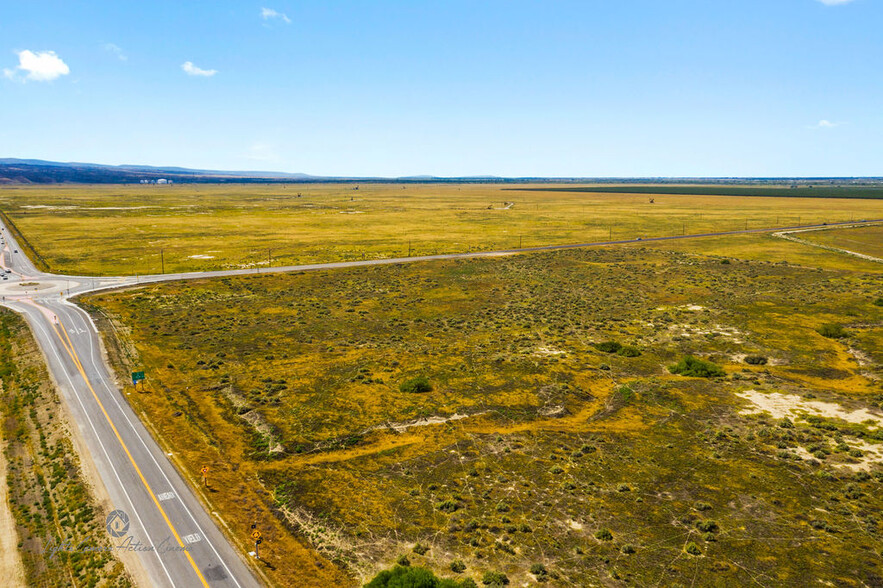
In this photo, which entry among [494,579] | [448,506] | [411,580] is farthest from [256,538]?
[494,579]

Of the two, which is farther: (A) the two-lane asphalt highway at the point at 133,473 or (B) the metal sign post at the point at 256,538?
(B) the metal sign post at the point at 256,538

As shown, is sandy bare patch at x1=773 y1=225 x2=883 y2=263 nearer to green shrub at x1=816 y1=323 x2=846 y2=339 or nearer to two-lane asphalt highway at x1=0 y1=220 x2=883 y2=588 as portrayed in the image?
green shrub at x1=816 y1=323 x2=846 y2=339

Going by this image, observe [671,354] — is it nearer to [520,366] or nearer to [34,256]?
[520,366]

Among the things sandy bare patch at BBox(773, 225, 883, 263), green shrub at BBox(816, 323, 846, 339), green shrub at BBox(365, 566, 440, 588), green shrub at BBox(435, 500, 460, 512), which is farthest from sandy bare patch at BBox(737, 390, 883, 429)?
sandy bare patch at BBox(773, 225, 883, 263)

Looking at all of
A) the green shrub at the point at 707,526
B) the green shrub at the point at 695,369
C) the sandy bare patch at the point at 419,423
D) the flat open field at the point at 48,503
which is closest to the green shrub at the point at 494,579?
the green shrub at the point at 707,526

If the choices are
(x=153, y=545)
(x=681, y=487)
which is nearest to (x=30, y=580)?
(x=153, y=545)

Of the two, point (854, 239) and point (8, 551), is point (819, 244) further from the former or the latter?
point (8, 551)

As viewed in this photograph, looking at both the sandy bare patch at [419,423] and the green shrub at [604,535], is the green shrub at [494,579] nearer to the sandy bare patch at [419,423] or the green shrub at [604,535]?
the green shrub at [604,535]
